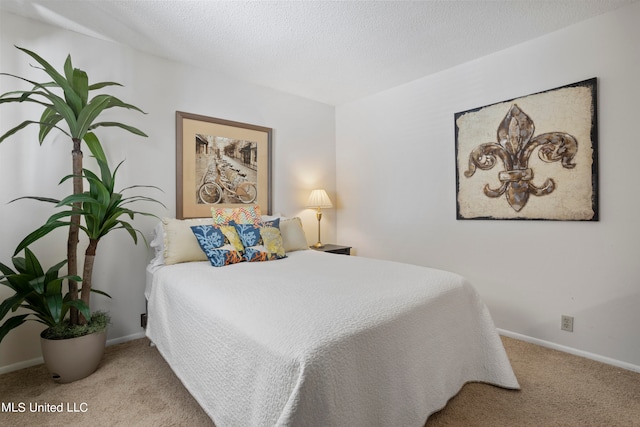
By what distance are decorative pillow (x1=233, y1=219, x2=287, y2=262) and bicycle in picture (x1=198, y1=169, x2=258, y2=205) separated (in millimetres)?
634

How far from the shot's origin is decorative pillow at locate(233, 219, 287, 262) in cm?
243

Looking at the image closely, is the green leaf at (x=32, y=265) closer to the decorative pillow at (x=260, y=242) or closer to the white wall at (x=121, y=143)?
the white wall at (x=121, y=143)

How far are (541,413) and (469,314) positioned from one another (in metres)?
0.58

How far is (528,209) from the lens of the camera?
2.50m

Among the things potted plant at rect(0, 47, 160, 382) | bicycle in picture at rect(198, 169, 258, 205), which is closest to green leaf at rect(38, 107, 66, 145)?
potted plant at rect(0, 47, 160, 382)

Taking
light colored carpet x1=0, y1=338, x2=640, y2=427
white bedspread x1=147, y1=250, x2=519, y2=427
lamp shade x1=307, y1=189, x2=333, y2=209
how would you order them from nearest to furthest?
white bedspread x1=147, y1=250, x2=519, y2=427
light colored carpet x1=0, y1=338, x2=640, y2=427
lamp shade x1=307, y1=189, x2=333, y2=209

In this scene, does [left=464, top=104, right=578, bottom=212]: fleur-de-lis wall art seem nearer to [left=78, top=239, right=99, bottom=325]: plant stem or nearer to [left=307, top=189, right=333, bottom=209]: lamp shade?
[left=307, top=189, right=333, bottom=209]: lamp shade

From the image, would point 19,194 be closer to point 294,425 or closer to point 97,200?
point 97,200

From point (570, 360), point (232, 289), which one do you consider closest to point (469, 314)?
point (570, 360)

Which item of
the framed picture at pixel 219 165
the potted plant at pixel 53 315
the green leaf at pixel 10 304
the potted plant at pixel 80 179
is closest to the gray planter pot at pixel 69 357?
the potted plant at pixel 53 315

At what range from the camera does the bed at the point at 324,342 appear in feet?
3.42

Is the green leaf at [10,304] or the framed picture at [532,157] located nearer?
the green leaf at [10,304]

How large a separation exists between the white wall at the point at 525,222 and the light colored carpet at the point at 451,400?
404 millimetres

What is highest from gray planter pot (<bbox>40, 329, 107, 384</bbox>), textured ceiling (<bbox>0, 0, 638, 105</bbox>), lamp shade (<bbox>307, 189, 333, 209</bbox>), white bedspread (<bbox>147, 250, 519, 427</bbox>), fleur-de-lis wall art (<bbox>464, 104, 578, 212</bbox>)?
textured ceiling (<bbox>0, 0, 638, 105</bbox>)
